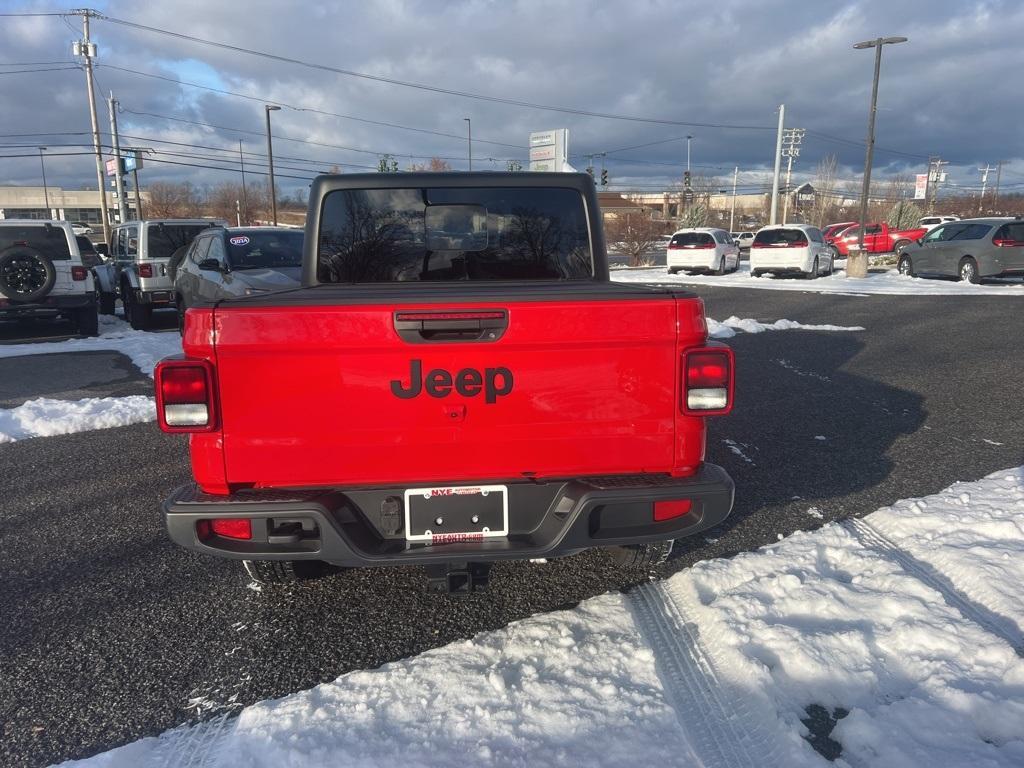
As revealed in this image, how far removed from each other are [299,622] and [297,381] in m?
1.26

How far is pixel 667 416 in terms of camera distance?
2.76 m

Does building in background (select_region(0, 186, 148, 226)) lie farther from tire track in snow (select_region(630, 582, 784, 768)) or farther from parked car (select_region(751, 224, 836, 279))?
tire track in snow (select_region(630, 582, 784, 768))

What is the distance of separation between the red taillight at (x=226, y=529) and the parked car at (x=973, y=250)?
2098 centimetres

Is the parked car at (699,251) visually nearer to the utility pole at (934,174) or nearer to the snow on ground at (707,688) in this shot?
the snow on ground at (707,688)

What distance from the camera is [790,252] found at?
22.4 metres

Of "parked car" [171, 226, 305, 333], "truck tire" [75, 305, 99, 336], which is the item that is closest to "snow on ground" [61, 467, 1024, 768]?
"parked car" [171, 226, 305, 333]

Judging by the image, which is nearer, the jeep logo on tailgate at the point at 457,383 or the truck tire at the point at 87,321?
the jeep logo on tailgate at the point at 457,383

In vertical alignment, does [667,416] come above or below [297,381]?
below

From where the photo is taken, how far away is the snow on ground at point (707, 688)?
7.61 feet

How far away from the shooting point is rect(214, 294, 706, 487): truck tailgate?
2561 mm

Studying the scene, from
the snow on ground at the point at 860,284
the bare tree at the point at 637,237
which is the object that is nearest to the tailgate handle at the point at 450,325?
the snow on ground at the point at 860,284

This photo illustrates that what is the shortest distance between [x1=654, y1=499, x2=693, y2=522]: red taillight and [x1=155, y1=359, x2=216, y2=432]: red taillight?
1.72 m

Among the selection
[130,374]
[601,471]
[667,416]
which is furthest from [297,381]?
[130,374]

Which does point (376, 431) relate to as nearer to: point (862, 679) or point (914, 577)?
point (862, 679)
